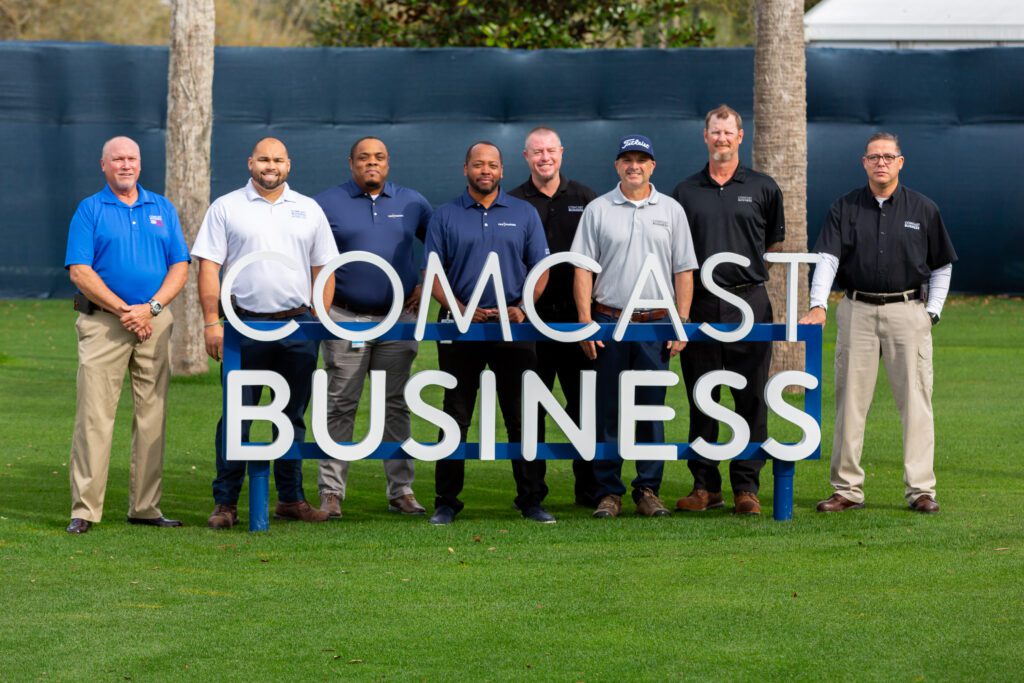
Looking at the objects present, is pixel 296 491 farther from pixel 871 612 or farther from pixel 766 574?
pixel 871 612

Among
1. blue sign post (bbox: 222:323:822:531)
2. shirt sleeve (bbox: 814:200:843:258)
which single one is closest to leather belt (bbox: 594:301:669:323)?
blue sign post (bbox: 222:323:822:531)

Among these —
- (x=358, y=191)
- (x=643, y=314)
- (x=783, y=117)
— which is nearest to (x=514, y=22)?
(x=783, y=117)

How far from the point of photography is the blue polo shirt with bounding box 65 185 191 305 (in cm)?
Answer: 704

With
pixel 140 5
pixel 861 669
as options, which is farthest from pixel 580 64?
pixel 140 5

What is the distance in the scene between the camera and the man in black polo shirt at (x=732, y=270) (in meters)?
7.54

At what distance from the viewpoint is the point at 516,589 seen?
19.6ft

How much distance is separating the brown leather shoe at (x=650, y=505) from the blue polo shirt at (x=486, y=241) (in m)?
1.15

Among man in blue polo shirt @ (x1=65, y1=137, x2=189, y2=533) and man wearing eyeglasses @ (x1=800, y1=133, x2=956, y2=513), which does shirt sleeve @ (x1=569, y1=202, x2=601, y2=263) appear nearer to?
man wearing eyeglasses @ (x1=800, y1=133, x2=956, y2=513)

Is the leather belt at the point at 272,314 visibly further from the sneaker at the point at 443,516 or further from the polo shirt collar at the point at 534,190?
the polo shirt collar at the point at 534,190

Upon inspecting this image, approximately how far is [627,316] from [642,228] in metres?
0.51

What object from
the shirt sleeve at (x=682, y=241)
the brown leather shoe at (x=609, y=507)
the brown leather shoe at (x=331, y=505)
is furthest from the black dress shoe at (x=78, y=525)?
the shirt sleeve at (x=682, y=241)

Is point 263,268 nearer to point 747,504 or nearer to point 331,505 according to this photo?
point 331,505

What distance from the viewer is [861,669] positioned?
4930 mm

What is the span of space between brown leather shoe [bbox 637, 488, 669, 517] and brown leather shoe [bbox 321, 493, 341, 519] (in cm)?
149
